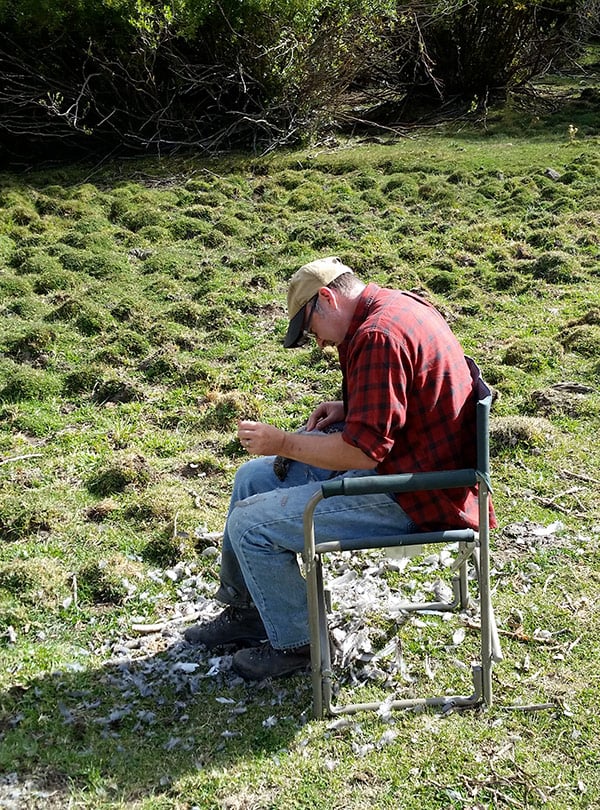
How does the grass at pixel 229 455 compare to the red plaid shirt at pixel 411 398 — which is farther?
the grass at pixel 229 455

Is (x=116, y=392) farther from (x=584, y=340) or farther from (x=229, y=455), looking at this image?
(x=584, y=340)

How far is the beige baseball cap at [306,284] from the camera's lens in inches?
124

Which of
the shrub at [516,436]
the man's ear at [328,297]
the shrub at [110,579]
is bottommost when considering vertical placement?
the shrub at [110,579]

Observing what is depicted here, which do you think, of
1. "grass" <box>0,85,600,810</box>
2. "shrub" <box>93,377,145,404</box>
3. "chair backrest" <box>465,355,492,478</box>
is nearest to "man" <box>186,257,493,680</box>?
"chair backrest" <box>465,355,492,478</box>

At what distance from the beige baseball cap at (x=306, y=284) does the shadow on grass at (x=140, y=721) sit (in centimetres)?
141

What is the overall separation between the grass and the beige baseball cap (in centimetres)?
143

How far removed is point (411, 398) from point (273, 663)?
123 centimetres

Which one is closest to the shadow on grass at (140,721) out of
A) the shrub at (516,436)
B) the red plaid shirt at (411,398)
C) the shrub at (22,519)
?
the red plaid shirt at (411,398)

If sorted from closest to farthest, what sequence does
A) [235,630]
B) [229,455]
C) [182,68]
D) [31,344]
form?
1. [235,630]
2. [229,455]
3. [31,344]
4. [182,68]

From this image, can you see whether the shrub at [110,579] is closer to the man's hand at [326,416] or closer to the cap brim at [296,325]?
the man's hand at [326,416]

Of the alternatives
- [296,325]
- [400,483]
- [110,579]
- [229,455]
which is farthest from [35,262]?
[400,483]

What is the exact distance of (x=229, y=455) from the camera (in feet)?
18.1

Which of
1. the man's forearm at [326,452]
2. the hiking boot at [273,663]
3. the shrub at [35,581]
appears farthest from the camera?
the shrub at [35,581]

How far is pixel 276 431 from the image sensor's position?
3102 millimetres
